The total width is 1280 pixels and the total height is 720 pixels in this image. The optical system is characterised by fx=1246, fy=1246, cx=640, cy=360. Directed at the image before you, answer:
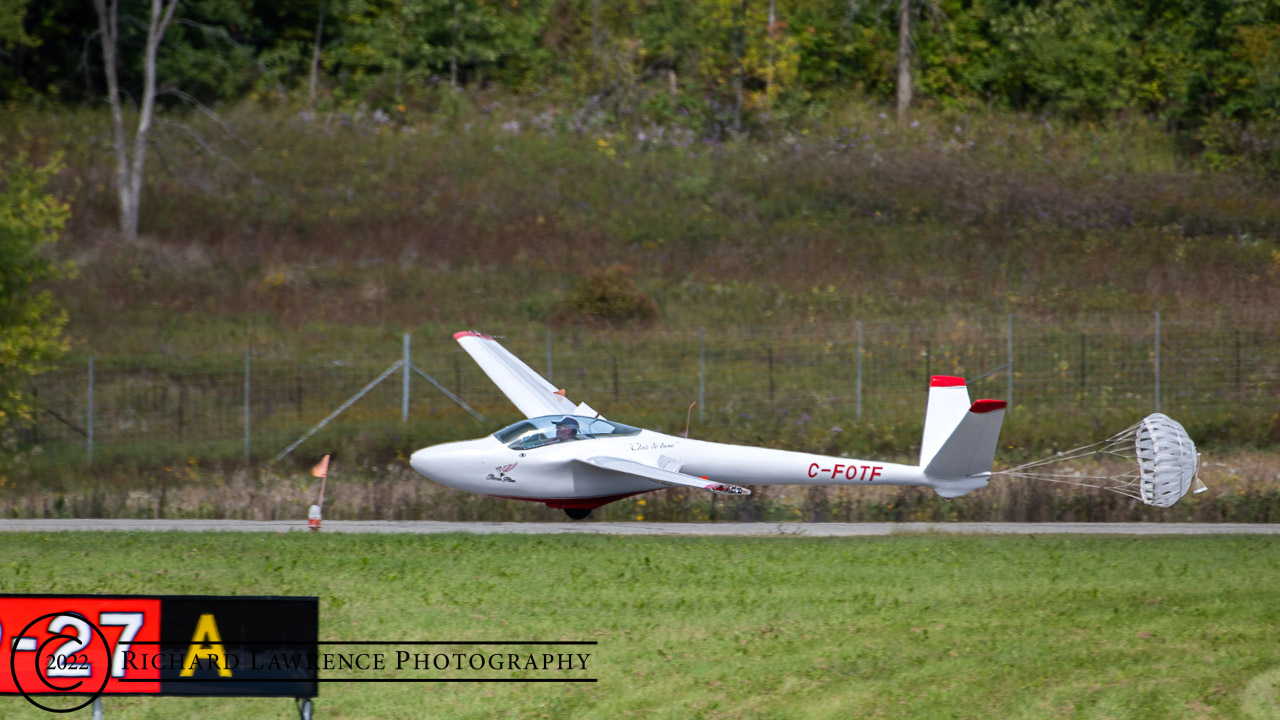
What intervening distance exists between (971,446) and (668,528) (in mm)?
→ 4869

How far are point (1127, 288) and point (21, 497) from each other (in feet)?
104

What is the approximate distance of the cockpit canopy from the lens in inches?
771

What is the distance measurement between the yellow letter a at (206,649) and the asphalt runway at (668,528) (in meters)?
11.7

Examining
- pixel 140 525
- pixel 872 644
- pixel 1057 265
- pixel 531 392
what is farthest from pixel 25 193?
pixel 1057 265

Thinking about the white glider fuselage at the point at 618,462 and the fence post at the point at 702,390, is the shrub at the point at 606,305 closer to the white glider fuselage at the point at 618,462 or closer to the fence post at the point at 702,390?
the fence post at the point at 702,390

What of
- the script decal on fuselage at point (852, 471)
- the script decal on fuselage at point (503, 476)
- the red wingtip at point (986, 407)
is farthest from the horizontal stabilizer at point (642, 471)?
the red wingtip at point (986, 407)

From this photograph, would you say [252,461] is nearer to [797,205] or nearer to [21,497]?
[21,497]

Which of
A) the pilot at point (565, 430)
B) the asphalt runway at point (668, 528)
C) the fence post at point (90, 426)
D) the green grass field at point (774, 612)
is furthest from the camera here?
the fence post at point (90, 426)

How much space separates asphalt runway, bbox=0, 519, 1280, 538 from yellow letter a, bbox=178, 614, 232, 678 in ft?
38.5

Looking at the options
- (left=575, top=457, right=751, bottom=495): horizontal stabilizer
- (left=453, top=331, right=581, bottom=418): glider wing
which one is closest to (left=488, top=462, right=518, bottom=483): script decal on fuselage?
(left=575, top=457, right=751, bottom=495): horizontal stabilizer

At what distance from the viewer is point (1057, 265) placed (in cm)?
4116

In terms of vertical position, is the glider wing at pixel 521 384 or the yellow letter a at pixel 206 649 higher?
the glider wing at pixel 521 384

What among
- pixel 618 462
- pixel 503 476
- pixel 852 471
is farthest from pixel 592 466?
pixel 852 471

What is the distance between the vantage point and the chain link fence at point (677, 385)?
29469mm
